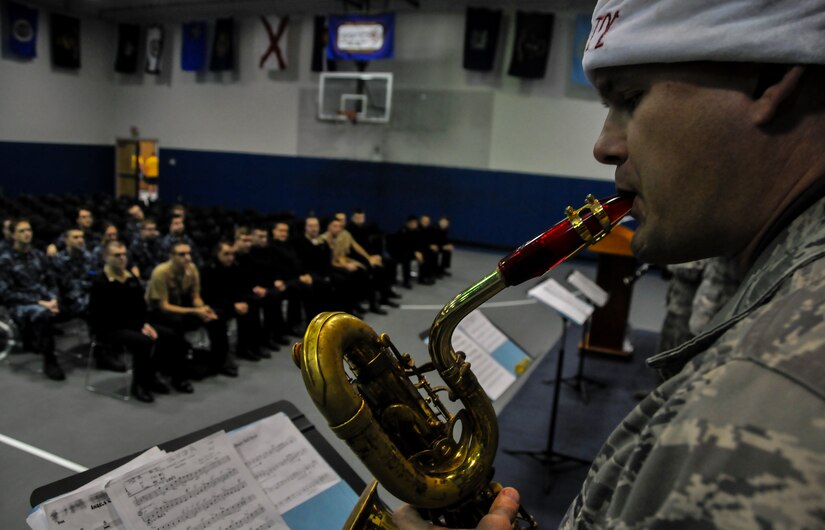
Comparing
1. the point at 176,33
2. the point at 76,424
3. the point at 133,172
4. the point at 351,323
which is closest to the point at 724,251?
the point at 351,323

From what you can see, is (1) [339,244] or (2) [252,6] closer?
(1) [339,244]

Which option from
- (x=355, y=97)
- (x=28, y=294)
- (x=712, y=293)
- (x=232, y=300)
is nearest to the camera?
(x=712, y=293)

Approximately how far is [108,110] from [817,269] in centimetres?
2299

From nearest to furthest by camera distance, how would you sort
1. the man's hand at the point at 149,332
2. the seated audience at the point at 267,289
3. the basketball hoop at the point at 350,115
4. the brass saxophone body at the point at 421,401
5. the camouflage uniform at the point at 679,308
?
the brass saxophone body at the point at 421,401, the camouflage uniform at the point at 679,308, the man's hand at the point at 149,332, the seated audience at the point at 267,289, the basketball hoop at the point at 350,115

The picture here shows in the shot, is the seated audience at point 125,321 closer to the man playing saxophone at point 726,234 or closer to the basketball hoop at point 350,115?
the man playing saxophone at point 726,234

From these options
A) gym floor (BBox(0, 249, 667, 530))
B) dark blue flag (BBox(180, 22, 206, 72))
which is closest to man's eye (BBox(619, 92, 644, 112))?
gym floor (BBox(0, 249, 667, 530))

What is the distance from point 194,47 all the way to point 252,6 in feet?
8.42

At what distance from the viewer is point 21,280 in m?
6.09

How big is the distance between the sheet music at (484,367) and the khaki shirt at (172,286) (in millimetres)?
4305

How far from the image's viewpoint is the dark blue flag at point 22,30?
16405 mm

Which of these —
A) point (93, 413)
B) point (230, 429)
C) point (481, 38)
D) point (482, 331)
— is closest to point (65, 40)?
point (481, 38)

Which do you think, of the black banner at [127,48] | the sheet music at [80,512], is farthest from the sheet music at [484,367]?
the black banner at [127,48]

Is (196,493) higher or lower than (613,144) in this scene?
lower

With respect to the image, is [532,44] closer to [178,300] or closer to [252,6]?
[252,6]
